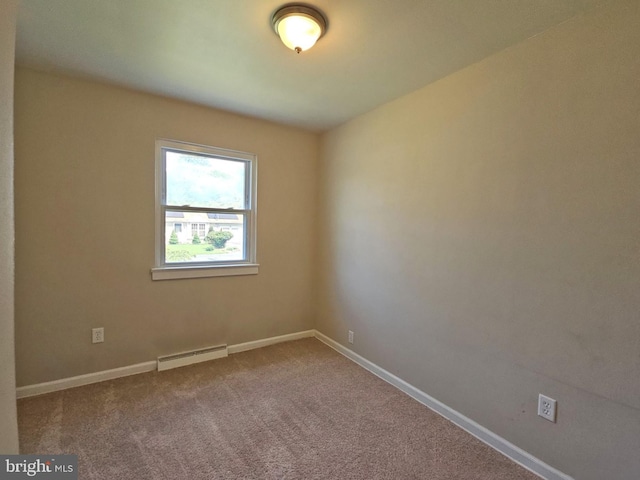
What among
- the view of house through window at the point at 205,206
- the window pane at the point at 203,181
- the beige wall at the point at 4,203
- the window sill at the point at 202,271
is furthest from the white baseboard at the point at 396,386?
the beige wall at the point at 4,203

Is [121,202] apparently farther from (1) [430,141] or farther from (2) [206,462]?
(1) [430,141]

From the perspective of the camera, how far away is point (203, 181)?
291 cm

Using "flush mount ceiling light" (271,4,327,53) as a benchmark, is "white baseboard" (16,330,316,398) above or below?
below

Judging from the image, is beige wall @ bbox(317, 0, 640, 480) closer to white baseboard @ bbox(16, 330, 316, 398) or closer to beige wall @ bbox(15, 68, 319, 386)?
beige wall @ bbox(15, 68, 319, 386)

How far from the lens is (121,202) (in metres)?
2.48

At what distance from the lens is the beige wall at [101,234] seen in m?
2.19

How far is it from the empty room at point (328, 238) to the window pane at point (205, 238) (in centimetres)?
2

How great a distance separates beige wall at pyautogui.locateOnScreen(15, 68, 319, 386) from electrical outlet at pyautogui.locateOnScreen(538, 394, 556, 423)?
2.46 m

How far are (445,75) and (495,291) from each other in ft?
4.96

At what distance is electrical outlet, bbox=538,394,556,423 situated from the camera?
1.58 metres

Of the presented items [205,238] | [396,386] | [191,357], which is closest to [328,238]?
[205,238]

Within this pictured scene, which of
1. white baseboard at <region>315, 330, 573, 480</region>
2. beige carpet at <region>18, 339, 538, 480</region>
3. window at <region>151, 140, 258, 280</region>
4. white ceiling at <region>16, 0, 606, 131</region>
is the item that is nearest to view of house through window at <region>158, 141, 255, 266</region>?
window at <region>151, 140, 258, 280</region>

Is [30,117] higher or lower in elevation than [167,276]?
higher

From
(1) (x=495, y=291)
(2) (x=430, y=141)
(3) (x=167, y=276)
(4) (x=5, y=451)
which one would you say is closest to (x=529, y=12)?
(2) (x=430, y=141)
